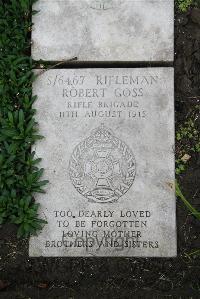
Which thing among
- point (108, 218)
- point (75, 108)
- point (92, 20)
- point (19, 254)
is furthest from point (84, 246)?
point (92, 20)

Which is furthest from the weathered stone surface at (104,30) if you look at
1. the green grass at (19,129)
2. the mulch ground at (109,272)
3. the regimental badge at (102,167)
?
the mulch ground at (109,272)

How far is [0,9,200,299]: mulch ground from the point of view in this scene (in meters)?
3.50

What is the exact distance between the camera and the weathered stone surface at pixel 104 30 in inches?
148

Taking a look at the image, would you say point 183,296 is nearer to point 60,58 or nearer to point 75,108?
point 75,108

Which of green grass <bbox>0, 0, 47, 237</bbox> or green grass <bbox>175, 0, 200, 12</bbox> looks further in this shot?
green grass <bbox>175, 0, 200, 12</bbox>

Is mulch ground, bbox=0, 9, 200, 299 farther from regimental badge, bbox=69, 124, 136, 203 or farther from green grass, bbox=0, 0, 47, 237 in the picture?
regimental badge, bbox=69, 124, 136, 203

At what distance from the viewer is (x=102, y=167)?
3.58 m

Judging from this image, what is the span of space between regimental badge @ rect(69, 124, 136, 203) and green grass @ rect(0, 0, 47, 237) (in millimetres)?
295

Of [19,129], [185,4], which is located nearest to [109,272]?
[19,129]

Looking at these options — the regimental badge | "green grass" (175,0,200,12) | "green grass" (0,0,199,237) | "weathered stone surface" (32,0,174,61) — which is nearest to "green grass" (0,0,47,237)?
"green grass" (0,0,199,237)

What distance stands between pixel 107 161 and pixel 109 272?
2.78ft

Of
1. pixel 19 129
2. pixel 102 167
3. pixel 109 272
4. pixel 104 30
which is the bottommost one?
pixel 109 272

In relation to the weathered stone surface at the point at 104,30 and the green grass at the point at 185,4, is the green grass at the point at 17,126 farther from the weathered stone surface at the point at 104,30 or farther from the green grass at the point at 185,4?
the green grass at the point at 185,4

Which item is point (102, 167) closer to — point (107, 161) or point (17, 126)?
point (107, 161)
